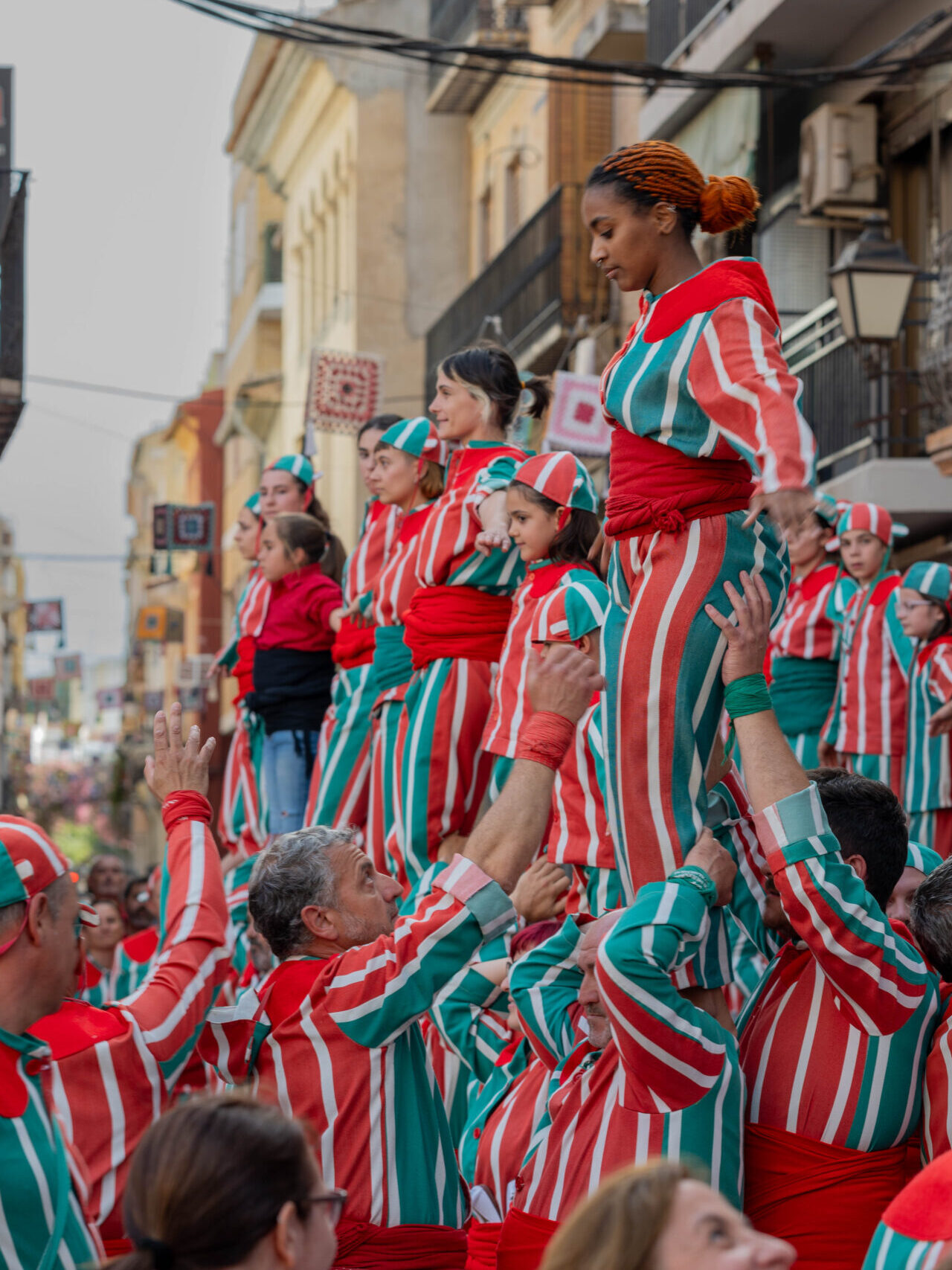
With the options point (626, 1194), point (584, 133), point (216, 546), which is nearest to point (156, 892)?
point (626, 1194)

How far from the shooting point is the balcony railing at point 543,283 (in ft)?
63.5

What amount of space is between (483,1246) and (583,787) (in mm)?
1748

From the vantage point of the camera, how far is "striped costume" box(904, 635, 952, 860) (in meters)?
8.34

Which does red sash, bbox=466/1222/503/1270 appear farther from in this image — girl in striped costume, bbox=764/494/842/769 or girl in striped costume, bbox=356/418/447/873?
girl in striped costume, bbox=764/494/842/769

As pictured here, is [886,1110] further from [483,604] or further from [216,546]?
[216,546]

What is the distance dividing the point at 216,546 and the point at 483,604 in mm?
36954

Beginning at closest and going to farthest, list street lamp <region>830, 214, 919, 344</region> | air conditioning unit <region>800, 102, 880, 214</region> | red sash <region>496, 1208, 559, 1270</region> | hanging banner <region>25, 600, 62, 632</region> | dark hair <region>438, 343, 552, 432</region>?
red sash <region>496, 1208, 559, 1270</region>, dark hair <region>438, 343, 552, 432</region>, street lamp <region>830, 214, 919, 344</region>, air conditioning unit <region>800, 102, 880, 214</region>, hanging banner <region>25, 600, 62, 632</region>

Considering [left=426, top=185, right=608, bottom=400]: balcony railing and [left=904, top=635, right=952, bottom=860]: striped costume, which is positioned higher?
[left=426, top=185, right=608, bottom=400]: balcony railing

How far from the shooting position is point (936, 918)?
3.79m

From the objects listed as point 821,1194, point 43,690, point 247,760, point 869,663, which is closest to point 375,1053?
point 821,1194

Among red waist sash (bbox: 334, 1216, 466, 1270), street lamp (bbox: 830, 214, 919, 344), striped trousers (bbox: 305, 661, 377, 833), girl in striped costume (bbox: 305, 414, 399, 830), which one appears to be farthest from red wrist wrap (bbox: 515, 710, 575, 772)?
street lamp (bbox: 830, 214, 919, 344)

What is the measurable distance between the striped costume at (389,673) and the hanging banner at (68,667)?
44.0 m

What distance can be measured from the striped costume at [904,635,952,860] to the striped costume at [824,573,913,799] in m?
0.18

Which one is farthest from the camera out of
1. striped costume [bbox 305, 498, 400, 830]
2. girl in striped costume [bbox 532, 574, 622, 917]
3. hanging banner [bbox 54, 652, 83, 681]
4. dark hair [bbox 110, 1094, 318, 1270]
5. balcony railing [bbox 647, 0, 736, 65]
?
hanging banner [bbox 54, 652, 83, 681]
